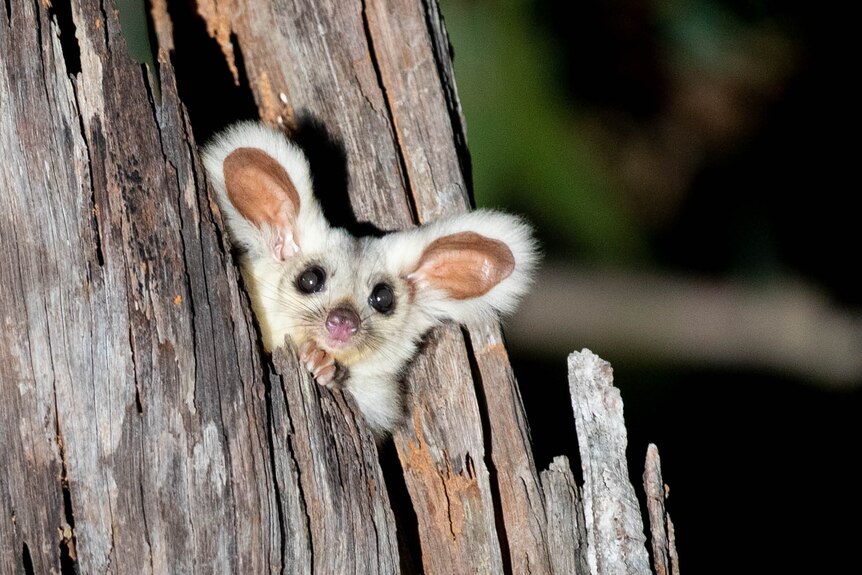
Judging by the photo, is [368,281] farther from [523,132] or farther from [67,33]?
[523,132]

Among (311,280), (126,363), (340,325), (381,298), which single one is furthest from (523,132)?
(126,363)

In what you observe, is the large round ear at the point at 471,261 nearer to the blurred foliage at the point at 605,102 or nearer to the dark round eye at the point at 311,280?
the dark round eye at the point at 311,280

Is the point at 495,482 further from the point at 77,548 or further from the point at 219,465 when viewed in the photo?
the point at 77,548

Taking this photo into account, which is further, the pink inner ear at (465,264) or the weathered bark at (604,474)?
the pink inner ear at (465,264)

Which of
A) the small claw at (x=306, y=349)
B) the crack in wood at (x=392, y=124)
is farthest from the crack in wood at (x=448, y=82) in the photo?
the small claw at (x=306, y=349)

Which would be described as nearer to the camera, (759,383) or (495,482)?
(495,482)

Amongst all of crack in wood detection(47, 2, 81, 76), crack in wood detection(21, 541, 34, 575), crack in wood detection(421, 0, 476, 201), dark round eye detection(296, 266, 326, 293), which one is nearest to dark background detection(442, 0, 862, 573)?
crack in wood detection(421, 0, 476, 201)

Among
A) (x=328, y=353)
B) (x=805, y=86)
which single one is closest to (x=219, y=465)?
(x=328, y=353)
